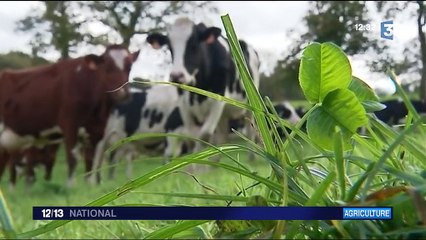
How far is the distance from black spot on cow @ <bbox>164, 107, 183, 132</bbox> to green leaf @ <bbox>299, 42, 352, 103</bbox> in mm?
2386

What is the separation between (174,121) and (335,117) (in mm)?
2550

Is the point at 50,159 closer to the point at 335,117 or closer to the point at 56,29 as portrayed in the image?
the point at 56,29

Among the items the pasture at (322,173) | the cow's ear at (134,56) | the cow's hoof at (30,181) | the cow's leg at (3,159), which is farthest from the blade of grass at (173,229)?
the cow's leg at (3,159)

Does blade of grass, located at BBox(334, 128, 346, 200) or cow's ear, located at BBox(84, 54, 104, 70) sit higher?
blade of grass, located at BBox(334, 128, 346, 200)

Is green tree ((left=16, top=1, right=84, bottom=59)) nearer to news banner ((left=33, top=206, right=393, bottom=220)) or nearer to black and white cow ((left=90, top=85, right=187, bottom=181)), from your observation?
news banner ((left=33, top=206, right=393, bottom=220))

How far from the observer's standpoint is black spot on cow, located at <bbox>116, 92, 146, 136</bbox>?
319 cm

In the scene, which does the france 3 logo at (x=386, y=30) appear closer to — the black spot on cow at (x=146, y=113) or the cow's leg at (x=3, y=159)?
the cow's leg at (x=3, y=159)

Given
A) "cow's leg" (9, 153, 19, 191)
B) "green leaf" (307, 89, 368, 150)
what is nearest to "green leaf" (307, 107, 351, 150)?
"green leaf" (307, 89, 368, 150)

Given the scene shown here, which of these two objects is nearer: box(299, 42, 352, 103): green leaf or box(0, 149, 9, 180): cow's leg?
box(299, 42, 352, 103): green leaf

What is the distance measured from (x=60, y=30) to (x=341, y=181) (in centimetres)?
115

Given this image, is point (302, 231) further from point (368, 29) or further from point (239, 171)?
point (368, 29)

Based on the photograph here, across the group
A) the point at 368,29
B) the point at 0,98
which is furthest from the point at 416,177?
the point at 0,98

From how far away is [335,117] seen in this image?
190mm

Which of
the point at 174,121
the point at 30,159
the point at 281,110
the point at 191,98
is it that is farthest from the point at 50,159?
the point at 281,110
